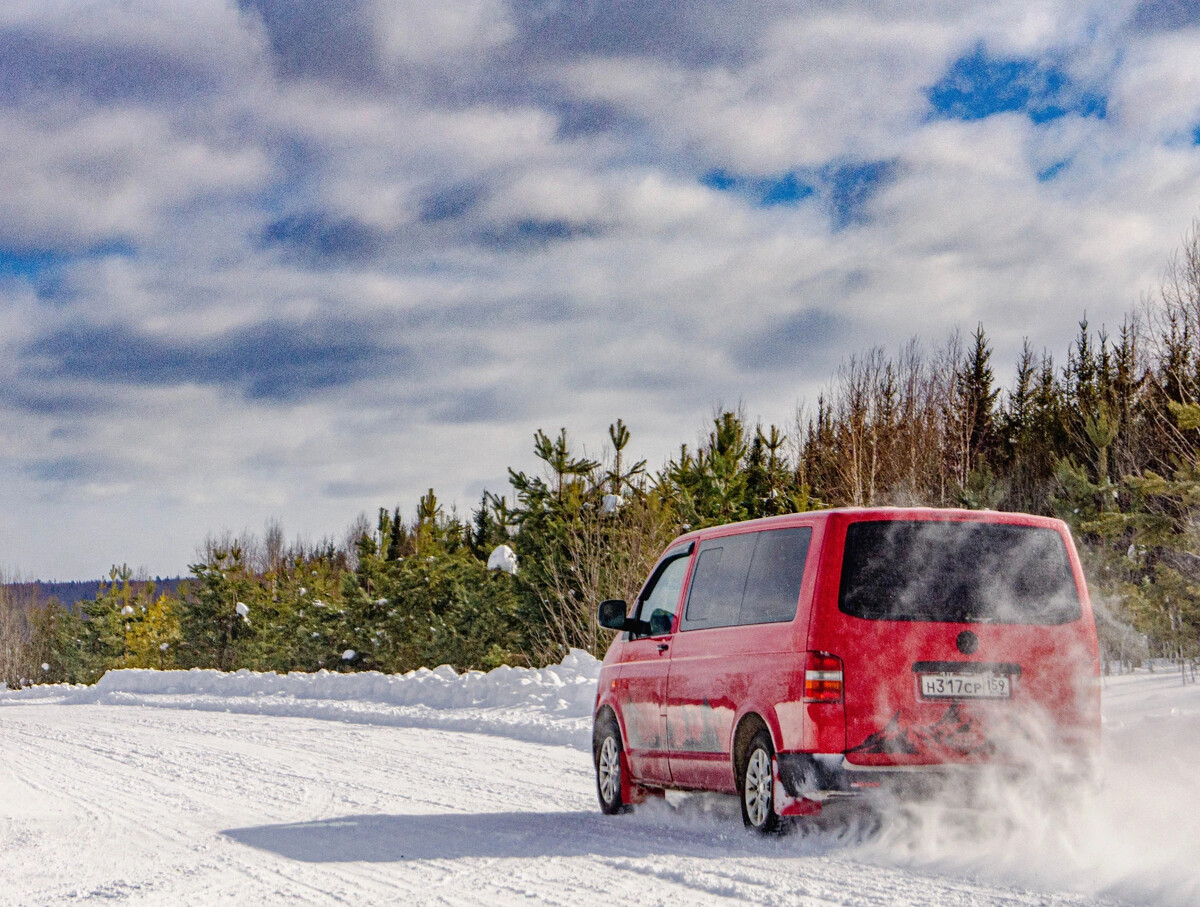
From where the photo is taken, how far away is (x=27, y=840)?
8.33 meters

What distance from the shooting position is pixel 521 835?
8.07m

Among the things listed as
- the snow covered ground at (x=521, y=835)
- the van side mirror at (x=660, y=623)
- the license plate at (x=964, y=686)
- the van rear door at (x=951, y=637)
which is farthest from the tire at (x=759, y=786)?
the van side mirror at (x=660, y=623)

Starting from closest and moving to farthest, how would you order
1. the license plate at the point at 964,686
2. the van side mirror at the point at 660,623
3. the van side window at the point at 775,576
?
1. the license plate at the point at 964,686
2. the van side window at the point at 775,576
3. the van side mirror at the point at 660,623

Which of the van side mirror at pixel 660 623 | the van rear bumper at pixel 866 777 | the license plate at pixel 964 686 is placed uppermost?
the van side mirror at pixel 660 623

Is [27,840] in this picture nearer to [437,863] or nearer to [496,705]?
[437,863]

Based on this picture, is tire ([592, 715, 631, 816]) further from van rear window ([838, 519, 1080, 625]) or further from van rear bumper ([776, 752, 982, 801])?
van rear window ([838, 519, 1080, 625])

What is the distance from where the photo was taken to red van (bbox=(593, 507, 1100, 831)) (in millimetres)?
6871

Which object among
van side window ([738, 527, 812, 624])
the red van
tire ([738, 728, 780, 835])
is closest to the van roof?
the red van

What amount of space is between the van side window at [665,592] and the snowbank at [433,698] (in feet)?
18.4

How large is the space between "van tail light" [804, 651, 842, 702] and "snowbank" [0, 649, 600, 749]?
815 centimetres

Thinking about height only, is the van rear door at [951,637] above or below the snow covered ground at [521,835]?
above

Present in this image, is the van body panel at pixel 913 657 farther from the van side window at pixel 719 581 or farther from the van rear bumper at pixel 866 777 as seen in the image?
the van side window at pixel 719 581

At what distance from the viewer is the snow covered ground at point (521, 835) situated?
607 centimetres

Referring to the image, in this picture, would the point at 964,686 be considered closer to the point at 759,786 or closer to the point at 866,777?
the point at 866,777
